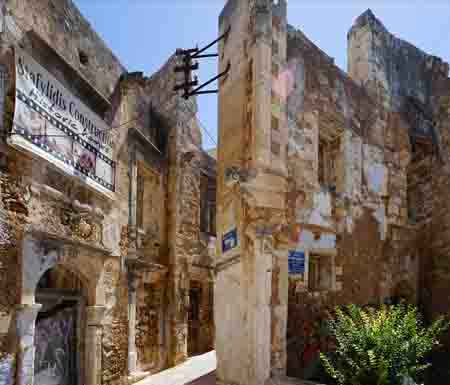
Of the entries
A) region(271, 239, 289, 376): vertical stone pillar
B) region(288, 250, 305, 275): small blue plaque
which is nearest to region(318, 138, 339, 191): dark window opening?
region(288, 250, 305, 275): small blue plaque

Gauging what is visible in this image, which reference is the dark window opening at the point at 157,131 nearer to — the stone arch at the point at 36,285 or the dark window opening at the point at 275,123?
the stone arch at the point at 36,285

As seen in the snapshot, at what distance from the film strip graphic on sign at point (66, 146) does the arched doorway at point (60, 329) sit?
5.18 feet

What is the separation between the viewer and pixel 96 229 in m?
6.56

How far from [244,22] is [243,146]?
6.34ft

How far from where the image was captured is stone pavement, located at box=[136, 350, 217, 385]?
23.0ft

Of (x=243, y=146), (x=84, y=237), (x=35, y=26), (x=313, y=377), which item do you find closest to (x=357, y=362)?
(x=313, y=377)

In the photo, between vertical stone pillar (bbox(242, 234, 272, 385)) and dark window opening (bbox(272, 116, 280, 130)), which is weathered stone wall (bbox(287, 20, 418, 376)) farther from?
vertical stone pillar (bbox(242, 234, 272, 385))

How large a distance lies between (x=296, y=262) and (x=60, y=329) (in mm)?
3752

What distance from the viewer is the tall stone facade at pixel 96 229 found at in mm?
4891

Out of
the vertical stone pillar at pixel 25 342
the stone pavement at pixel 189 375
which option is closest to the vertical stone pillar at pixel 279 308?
the stone pavement at pixel 189 375

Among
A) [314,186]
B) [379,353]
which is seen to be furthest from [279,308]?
[314,186]

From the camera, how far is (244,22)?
598cm

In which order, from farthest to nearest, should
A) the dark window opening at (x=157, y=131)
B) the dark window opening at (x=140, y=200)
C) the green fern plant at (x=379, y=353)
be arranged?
the dark window opening at (x=157, y=131), the dark window opening at (x=140, y=200), the green fern plant at (x=379, y=353)

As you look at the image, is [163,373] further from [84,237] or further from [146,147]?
[146,147]
